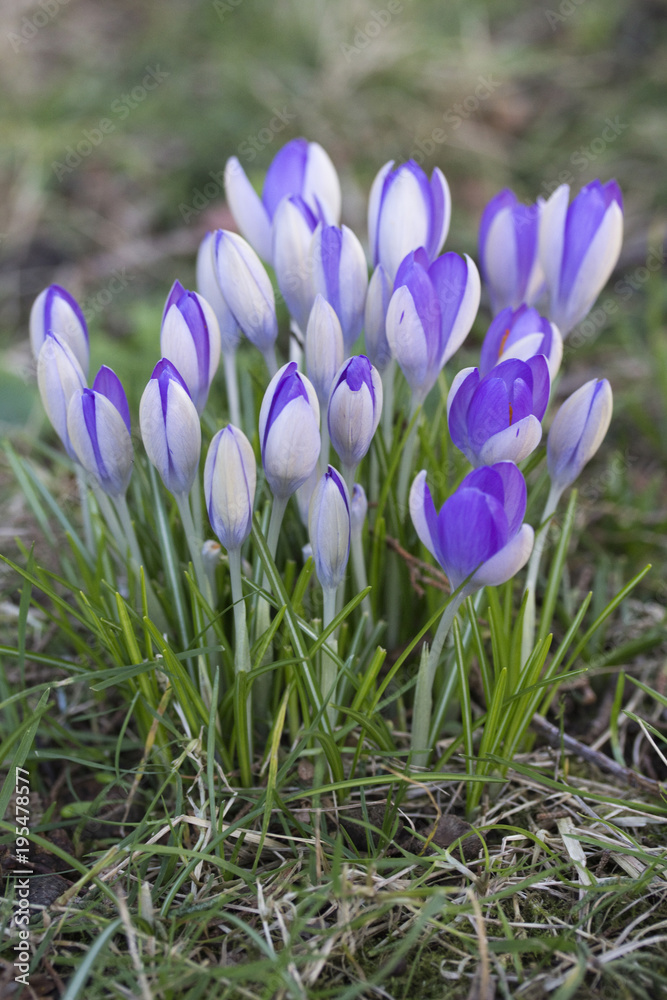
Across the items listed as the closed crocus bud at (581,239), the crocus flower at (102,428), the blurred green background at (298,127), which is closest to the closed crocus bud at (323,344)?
the crocus flower at (102,428)

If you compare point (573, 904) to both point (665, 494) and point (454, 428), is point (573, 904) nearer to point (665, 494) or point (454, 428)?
point (454, 428)

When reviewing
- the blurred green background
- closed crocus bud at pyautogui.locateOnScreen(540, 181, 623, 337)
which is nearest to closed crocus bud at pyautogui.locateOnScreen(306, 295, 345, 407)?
closed crocus bud at pyautogui.locateOnScreen(540, 181, 623, 337)

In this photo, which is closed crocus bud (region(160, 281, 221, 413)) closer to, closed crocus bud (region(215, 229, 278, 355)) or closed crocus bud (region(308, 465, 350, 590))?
closed crocus bud (region(215, 229, 278, 355))

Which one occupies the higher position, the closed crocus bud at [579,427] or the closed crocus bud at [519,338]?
the closed crocus bud at [519,338]

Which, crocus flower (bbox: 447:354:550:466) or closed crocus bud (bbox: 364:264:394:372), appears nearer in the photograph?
crocus flower (bbox: 447:354:550:466)

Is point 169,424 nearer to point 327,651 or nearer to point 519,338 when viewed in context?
point 327,651

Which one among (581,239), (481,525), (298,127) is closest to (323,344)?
(481,525)

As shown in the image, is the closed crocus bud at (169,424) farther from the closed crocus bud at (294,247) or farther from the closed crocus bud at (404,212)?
the closed crocus bud at (404,212)
